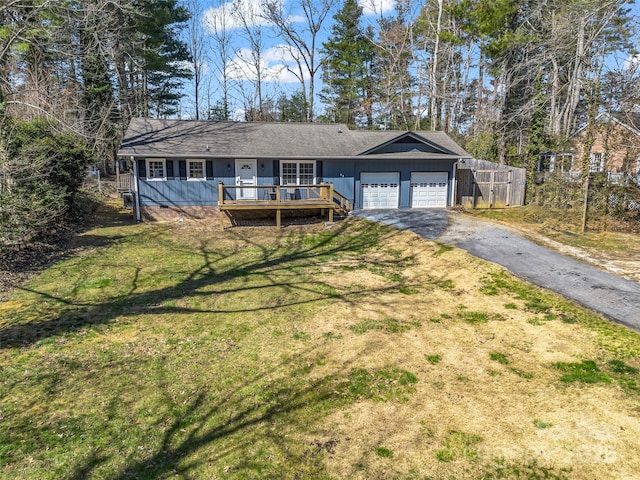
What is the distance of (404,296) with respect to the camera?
28.9 feet

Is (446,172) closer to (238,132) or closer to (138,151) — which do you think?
(238,132)

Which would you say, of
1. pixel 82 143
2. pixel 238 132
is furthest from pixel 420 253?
pixel 82 143

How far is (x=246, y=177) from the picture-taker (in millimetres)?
17406

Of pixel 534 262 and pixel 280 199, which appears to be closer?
pixel 534 262

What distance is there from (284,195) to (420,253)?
7645mm

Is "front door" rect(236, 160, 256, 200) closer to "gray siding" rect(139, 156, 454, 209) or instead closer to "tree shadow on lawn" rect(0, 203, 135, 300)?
"gray siding" rect(139, 156, 454, 209)

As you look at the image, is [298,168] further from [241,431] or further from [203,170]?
[241,431]

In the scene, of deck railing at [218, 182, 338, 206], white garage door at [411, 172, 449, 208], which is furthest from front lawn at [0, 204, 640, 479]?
white garage door at [411, 172, 449, 208]

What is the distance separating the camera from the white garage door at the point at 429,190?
731 inches

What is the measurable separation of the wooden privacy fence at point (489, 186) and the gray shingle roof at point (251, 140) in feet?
4.40

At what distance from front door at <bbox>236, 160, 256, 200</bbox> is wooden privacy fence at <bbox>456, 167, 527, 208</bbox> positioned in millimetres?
9594

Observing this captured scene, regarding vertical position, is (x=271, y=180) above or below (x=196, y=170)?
below

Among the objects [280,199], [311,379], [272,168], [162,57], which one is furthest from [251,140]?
[162,57]

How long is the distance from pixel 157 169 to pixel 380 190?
9.64 meters
